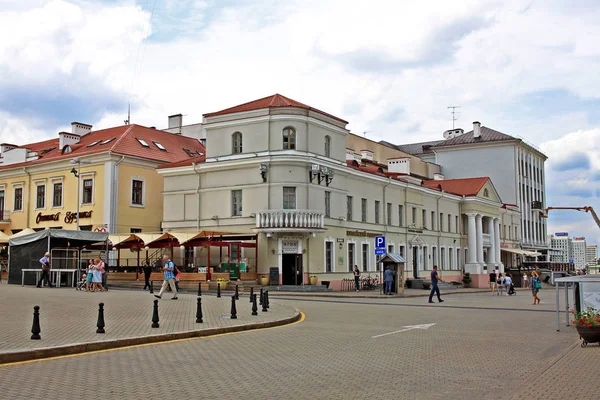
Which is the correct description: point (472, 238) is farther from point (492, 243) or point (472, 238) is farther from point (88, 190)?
point (88, 190)

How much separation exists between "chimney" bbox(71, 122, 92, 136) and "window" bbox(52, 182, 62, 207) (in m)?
8.41

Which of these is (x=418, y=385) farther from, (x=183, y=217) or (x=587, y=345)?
(x=183, y=217)

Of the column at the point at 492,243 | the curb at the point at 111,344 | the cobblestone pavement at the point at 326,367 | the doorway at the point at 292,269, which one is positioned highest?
the column at the point at 492,243

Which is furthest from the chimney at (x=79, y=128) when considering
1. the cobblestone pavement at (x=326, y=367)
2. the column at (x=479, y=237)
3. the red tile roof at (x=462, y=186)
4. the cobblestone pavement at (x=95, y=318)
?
the cobblestone pavement at (x=326, y=367)

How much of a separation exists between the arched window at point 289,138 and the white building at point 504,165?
4502cm

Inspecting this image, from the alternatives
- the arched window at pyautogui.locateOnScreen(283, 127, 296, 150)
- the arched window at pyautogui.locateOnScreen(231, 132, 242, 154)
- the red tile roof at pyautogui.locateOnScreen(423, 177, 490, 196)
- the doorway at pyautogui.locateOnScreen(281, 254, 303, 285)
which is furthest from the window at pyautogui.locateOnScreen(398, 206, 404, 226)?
the arched window at pyautogui.locateOnScreen(231, 132, 242, 154)

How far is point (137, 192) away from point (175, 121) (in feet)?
61.5

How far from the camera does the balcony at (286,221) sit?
40.3 m

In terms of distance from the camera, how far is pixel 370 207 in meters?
49.9

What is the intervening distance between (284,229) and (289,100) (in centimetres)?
996

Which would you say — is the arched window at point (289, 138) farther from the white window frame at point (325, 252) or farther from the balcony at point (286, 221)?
the white window frame at point (325, 252)

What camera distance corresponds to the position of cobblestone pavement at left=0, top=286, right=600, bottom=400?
29.6 feet

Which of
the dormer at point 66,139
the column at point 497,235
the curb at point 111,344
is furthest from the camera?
the column at point 497,235

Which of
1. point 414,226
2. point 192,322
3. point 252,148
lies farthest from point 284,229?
point 192,322
